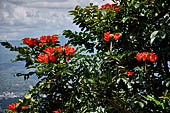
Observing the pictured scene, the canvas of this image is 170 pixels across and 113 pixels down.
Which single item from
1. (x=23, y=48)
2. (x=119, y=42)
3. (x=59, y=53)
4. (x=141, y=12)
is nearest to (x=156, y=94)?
(x=119, y=42)

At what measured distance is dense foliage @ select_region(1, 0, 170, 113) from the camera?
3449mm

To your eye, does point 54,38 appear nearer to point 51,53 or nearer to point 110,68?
point 51,53

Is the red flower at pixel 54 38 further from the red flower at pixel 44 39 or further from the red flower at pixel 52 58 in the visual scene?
the red flower at pixel 52 58

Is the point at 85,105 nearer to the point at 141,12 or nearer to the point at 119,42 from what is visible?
the point at 119,42

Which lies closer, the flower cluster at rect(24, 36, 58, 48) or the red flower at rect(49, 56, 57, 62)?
the red flower at rect(49, 56, 57, 62)

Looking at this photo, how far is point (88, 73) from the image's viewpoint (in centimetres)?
358

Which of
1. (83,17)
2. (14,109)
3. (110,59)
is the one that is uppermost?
(83,17)

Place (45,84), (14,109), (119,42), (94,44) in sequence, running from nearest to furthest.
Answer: (45,84) < (14,109) < (119,42) < (94,44)

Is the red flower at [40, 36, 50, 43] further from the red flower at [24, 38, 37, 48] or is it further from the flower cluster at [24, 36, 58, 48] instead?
the red flower at [24, 38, 37, 48]

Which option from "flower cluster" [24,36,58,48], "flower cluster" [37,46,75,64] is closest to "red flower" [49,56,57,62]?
"flower cluster" [37,46,75,64]

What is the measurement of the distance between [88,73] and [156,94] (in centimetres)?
126

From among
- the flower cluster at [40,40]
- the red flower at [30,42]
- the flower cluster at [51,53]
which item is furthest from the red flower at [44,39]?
the flower cluster at [51,53]

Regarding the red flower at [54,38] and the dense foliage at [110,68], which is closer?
the dense foliage at [110,68]

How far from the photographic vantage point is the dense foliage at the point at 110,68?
3.45 metres
